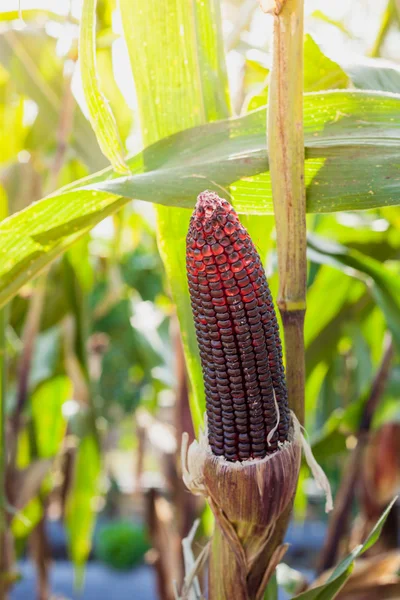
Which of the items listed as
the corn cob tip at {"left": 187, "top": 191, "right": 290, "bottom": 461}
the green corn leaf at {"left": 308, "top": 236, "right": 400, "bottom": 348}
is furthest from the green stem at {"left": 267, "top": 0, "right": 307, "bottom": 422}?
the green corn leaf at {"left": 308, "top": 236, "right": 400, "bottom": 348}

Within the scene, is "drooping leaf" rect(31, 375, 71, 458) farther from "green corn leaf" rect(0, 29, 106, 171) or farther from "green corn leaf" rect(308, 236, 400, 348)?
"green corn leaf" rect(308, 236, 400, 348)

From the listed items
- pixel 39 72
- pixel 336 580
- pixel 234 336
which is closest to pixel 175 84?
pixel 234 336

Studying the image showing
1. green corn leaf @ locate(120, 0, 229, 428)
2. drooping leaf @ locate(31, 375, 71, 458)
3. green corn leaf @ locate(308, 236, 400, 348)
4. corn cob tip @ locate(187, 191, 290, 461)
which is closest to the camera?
corn cob tip @ locate(187, 191, 290, 461)

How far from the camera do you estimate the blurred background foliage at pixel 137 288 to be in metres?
0.41

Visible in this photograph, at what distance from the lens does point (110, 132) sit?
0.33 m

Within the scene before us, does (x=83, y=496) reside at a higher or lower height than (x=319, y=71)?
lower

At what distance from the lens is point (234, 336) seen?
28 cm

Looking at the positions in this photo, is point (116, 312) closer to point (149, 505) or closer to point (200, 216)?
point (149, 505)

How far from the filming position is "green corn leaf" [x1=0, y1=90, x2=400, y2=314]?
347 millimetres

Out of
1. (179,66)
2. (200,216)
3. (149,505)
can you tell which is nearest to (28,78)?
(179,66)

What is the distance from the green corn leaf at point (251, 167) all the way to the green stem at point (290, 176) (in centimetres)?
5

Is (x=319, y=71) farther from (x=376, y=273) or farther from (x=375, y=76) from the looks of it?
(x=376, y=273)

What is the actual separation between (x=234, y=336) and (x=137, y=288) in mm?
869

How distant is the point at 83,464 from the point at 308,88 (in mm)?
791
